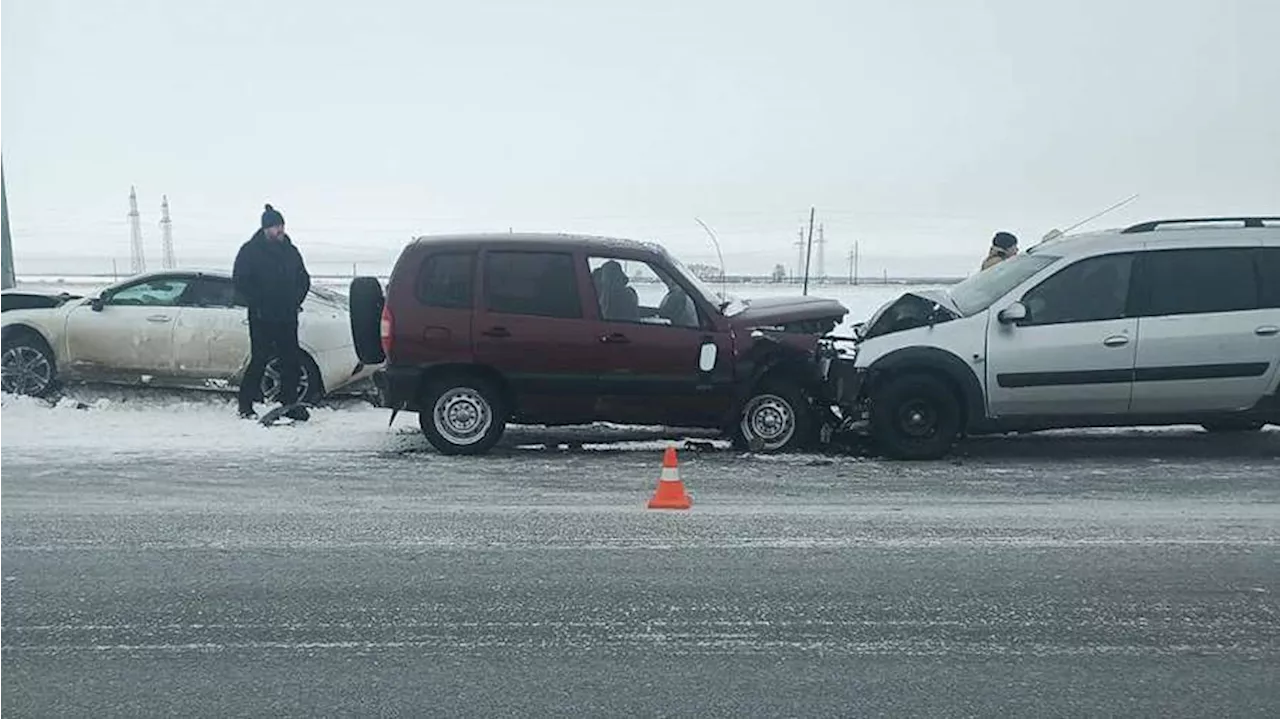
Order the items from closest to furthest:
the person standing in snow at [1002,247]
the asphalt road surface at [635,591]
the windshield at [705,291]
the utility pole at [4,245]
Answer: the asphalt road surface at [635,591], the windshield at [705,291], the person standing in snow at [1002,247], the utility pole at [4,245]

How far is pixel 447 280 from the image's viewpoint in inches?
350

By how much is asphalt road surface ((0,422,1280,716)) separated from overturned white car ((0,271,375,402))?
101 inches

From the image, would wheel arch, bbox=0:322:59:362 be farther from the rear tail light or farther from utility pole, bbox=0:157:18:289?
the rear tail light

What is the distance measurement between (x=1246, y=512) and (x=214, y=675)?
6.21 meters

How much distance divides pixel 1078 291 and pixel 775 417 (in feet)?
8.65

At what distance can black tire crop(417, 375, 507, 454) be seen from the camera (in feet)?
29.3

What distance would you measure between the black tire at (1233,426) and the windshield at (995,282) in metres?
2.08

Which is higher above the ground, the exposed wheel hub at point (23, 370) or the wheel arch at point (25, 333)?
the wheel arch at point (25, 333)

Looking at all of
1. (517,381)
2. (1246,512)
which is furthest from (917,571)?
(517,381)

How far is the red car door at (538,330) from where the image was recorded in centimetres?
887

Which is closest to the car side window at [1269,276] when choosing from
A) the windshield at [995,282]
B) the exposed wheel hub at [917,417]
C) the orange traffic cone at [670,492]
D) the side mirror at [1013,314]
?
the windshield at [995,282]

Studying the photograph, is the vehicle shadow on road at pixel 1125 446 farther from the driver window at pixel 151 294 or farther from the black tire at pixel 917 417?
the driver window at pixel 151 294

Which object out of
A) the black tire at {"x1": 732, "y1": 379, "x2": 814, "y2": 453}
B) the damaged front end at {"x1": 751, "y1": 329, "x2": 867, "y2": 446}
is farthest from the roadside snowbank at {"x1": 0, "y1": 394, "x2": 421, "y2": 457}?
the damaged front end at {"x1": 751, "y1": 329, "x2": 867, "y2": 446}

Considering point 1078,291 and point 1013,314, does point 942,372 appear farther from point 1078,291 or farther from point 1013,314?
point 1078,291
